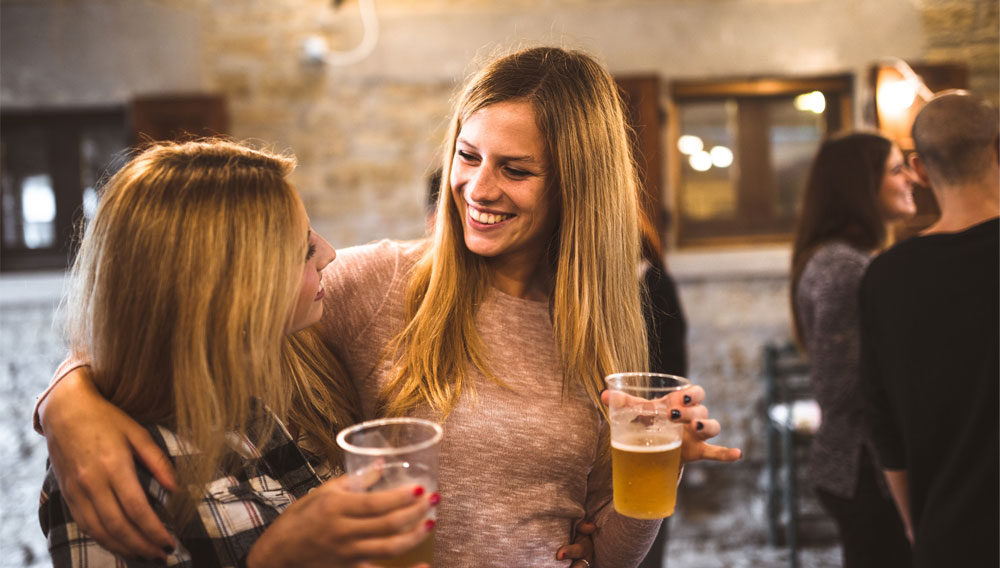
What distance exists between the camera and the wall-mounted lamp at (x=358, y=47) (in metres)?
4.74

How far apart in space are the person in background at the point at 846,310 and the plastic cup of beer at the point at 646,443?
1.66 metres

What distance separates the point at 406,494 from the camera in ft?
2.78

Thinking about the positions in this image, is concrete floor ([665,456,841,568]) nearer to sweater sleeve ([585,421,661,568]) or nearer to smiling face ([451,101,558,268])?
sweater sleeve ([585,421,661,568])

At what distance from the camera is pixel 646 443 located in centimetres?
121

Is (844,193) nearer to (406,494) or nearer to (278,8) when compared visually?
(406,494)

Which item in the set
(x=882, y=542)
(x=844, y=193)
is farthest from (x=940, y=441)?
(x=844, y=193)

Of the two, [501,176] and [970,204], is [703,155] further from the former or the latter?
[501,176]

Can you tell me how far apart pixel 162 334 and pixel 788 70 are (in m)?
4.56

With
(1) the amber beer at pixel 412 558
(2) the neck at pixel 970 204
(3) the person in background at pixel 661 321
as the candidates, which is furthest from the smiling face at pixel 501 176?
(2) the neck at pixel 970 204

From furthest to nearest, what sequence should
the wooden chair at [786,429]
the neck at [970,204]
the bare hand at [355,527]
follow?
the wooden chair at [786,429], the neck at [970,204], the bare hand at [355,527]

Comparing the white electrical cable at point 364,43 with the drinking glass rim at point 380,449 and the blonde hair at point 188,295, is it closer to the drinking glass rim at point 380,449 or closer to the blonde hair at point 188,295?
the blonde hair at point 188,295

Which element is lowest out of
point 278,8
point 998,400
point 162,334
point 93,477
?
point 998,400

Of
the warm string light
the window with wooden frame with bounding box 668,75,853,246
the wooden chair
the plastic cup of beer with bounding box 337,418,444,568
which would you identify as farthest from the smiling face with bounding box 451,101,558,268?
the warm string light

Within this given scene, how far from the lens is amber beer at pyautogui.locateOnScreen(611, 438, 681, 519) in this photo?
1196mm
